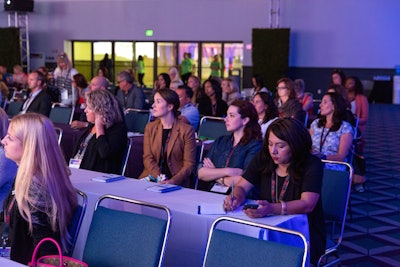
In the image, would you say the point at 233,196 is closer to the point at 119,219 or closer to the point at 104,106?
the point at 119,219

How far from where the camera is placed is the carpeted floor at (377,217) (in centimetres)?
480

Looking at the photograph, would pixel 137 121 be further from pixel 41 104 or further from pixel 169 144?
pixel 169 144

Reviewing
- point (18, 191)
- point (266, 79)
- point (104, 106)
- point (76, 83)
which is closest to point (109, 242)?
point (18, 191)

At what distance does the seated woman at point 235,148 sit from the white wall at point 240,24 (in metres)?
15.2

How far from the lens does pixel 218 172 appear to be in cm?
438

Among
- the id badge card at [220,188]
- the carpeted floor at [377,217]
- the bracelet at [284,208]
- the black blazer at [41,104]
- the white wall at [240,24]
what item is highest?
the white wall at [240,24]

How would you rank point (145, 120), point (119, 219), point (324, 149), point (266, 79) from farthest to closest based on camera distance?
point (266, 79) < point (145, 120) < point (324, 149) < point (119, 219)

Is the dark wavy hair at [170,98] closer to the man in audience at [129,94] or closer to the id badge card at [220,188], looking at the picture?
the id badge card at [220,188]

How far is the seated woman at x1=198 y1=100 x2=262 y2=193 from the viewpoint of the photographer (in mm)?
4410

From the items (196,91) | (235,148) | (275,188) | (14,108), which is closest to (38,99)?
(14,108)

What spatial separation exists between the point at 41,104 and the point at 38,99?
99 millimetres

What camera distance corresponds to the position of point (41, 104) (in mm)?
7828

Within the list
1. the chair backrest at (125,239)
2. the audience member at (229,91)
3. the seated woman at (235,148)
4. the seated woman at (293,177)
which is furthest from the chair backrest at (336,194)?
the audience member at (229,91)

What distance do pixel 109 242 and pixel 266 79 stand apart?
1638 centimetres
